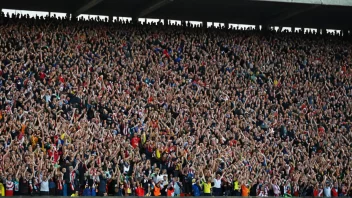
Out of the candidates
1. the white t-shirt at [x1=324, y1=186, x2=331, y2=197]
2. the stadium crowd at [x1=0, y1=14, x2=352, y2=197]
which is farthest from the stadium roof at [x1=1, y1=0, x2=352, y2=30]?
the white t-shirt at [x1=324, y1=186, x2=331, y2=197]

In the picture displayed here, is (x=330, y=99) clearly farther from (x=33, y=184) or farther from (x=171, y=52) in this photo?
(x=33, y=184)

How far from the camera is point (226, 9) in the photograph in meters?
48.4

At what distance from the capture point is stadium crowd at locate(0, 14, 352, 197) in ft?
115

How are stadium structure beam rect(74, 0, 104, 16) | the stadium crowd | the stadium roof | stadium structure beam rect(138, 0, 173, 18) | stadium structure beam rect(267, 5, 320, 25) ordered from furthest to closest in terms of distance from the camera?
stadium structure beam rect(267, 5, 320, 25), the stadium roof, stadium structure beam rect(138, 0, 173, 18), stadium structure beam rect(74, 0, 104, 16), the stadium crowd

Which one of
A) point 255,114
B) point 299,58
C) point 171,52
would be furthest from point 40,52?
point 299,58

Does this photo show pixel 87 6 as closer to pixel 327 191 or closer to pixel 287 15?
pixel 287 15

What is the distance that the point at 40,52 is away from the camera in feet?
132

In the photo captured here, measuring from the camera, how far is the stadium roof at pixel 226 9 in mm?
45562

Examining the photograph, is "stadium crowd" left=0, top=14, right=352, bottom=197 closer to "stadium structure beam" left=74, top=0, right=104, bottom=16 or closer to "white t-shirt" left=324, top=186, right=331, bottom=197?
"white t-shirt" left=324, top=186, right=331, bottom=197

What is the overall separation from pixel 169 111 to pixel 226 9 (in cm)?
1029

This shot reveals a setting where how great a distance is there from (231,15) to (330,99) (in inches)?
308

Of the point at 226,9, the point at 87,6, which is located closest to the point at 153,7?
the point at 87,6

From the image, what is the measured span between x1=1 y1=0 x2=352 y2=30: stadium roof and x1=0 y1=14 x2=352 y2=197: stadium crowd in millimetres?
1362

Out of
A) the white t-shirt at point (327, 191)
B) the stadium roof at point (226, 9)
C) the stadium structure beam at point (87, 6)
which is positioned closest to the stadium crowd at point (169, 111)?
the white t-shirt at point (327, 191)
